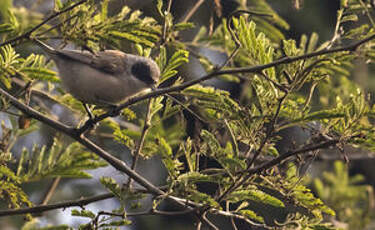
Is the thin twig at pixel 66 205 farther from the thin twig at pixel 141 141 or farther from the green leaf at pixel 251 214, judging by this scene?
the green leaf at pixel 251 214

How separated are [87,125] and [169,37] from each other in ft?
4.42

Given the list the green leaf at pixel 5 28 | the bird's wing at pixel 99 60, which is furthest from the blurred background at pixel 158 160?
Answer: the green leaf at pixel 5 28

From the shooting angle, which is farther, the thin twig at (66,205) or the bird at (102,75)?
the bird at (102,75)

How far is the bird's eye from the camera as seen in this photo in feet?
13.1

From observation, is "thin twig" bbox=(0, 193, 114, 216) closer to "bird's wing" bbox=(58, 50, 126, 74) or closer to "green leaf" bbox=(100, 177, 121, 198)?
"green leaf" bbox=(100, 177, 121, 198)

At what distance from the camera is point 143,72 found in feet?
13.3

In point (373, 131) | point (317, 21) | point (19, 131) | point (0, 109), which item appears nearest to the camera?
point (373, 131)

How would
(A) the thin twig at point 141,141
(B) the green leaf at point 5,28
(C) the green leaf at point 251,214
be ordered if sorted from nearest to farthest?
(C) the green leaf at point 251,214, (A) the thin twig at point 141,141, (B) the green leaf at point 5,28

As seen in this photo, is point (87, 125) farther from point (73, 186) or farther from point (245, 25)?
point (73, 186)

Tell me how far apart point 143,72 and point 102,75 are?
346mm

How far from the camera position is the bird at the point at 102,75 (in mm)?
3939

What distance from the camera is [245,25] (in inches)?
120

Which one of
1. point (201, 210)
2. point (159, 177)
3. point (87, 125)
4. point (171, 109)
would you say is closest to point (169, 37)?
point (171, 109)

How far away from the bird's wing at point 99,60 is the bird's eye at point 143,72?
15cm
